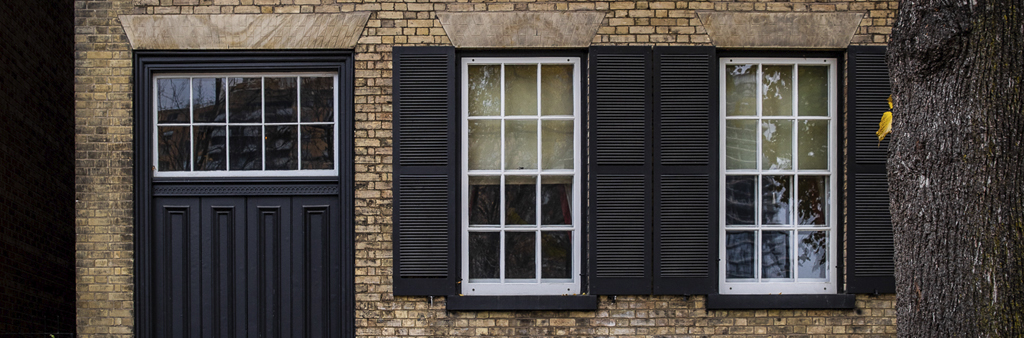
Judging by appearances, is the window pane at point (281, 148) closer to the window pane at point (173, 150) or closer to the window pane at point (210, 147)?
the window pane at point (210, 147)

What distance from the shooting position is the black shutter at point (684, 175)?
4473 millimetres

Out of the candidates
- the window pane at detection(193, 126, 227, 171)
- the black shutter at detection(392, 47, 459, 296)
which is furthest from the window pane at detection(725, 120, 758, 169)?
the window pane at detection(193, 126, 227, 171)

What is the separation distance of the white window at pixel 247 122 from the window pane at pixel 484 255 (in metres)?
1.34

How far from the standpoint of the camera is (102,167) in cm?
451

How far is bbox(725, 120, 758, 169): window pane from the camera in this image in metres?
4.64

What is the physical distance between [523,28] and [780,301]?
9.80 feet

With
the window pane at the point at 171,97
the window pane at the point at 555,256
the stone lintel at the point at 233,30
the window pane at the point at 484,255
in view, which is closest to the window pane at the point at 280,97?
the stone lintel at the point at 233,30

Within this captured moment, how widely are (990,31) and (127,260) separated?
18.9 feet

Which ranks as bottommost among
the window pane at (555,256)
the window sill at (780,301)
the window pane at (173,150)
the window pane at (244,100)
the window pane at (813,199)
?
the window sill at (780,301)

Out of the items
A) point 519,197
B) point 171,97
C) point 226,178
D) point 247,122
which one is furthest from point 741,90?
point 171,97

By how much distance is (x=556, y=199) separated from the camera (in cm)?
463
